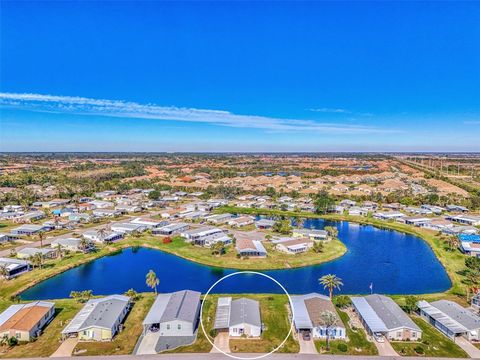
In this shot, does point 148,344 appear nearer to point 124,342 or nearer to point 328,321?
point 124,342

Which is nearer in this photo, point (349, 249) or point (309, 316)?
point (309, 316)

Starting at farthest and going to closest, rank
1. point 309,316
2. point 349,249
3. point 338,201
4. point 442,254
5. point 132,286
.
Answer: point 338,201
point 349,249
point 442,254
point 132,286
point 309,316

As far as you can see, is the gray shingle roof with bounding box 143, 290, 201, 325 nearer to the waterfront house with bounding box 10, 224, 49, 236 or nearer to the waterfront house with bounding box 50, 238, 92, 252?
the waterfront house with bounding box 50, 238, 92, 252

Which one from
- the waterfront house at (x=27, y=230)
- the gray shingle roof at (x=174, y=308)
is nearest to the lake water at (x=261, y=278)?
the gray shingle roof at (x=174, y=308)

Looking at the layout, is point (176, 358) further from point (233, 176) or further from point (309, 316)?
point (233, 176)

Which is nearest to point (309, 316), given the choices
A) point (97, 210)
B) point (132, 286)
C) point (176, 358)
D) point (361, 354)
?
point (361, 354)

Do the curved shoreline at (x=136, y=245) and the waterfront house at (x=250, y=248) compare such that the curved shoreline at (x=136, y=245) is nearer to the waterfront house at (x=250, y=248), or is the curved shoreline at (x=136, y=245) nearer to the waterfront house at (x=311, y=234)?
the waterfront house at (x=250, y=248)
